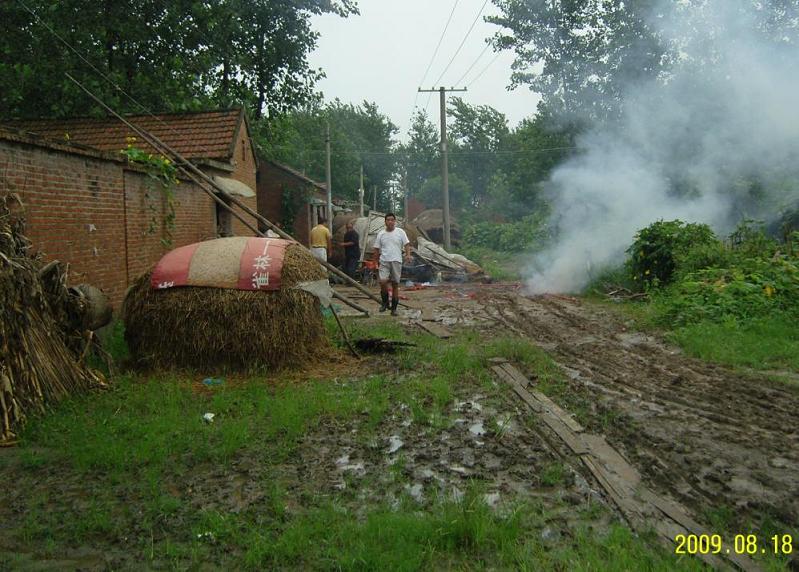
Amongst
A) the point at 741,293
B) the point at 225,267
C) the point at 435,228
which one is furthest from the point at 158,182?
the point at 435,228

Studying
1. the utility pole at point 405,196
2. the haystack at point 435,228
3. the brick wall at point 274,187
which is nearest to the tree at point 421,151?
the utility pole at point 405,196

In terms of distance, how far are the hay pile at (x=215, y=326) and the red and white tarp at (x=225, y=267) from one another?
3.2 inches

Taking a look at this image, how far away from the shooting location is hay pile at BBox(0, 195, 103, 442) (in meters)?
5.19

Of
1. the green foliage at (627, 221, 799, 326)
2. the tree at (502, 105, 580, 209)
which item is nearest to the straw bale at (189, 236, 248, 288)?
the green foliage at (627, 221, 799, 326)

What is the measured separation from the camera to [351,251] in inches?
816

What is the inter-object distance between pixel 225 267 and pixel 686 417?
5.06m

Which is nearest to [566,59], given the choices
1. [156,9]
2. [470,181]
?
[156,9]

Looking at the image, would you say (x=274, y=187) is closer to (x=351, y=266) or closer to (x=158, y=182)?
(x=351, y=266)

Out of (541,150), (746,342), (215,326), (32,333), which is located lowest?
(746,342)

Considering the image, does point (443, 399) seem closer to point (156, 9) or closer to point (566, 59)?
point (156, 9)

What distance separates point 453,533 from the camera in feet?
11.1

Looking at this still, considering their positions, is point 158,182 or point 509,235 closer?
point 158,182
